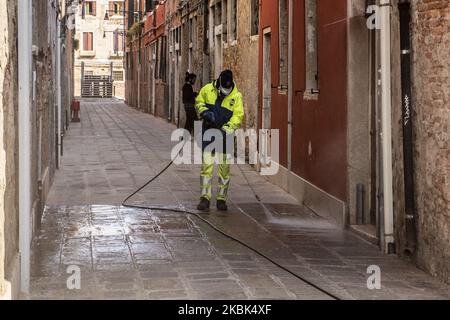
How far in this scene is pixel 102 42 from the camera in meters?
72.1

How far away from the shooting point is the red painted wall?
10453 millimetres

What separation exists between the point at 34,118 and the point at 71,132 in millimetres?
17808

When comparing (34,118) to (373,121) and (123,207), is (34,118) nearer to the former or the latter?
(123,207)

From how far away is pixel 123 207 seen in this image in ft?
38.1

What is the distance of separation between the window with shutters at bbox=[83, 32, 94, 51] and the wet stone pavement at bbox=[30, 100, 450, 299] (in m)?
58.8

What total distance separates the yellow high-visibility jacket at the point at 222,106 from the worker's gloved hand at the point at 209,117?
A: 0.04 metres

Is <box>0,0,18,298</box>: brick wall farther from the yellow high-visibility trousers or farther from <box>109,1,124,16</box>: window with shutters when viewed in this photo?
<box>109,1,124,16</box>: window with shutters

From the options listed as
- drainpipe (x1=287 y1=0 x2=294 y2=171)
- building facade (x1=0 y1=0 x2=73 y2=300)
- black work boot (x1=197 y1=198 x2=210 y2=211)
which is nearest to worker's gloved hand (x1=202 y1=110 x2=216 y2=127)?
black work boot (x1=197 y1=198 x2=210 y2=211)

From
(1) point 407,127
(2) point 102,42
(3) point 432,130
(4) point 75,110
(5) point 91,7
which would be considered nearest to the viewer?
(3) point 432,130

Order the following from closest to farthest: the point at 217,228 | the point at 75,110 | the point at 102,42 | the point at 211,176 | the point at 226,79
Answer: the point at 217,228 < the point at 226,79 < the point at 211,176 < the point at 75,110 < the point at 102,42

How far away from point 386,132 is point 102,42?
213ft

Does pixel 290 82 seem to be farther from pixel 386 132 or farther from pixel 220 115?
pixel 386 132

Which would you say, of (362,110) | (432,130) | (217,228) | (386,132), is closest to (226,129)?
(217,228)

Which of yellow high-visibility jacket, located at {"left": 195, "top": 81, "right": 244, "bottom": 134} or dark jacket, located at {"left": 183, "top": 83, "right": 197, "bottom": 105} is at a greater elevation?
dark jacket, located at {"left": 183, "top": 83, "right": 197, "bottom": 105}
